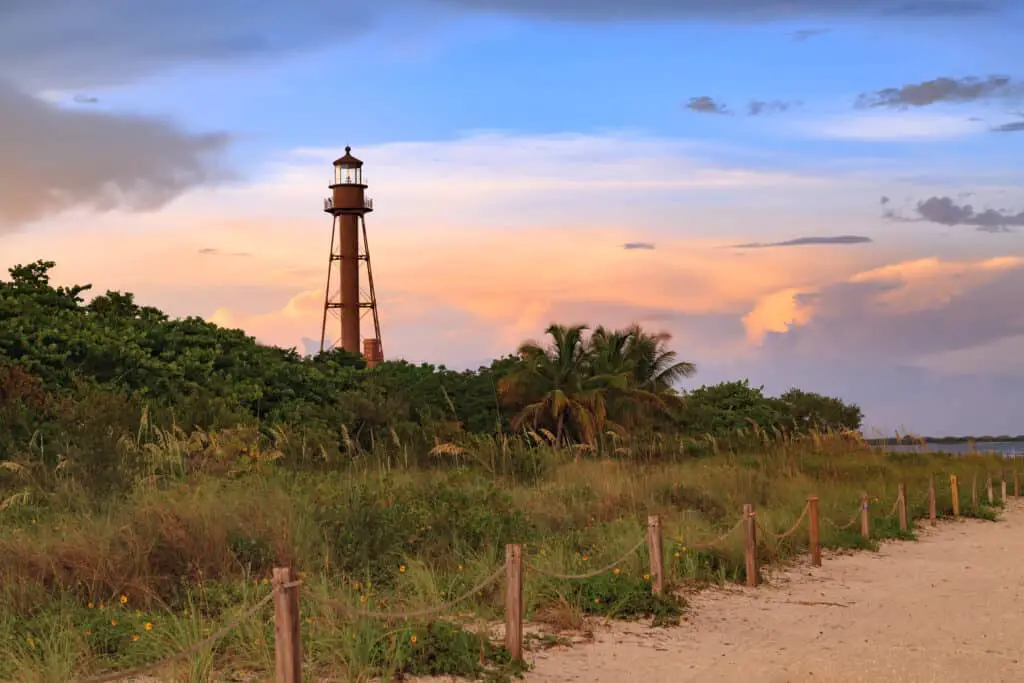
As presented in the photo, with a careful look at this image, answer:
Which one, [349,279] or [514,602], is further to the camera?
[349,279]

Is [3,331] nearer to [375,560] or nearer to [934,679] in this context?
[375,560]

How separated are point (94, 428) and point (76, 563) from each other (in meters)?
4.51

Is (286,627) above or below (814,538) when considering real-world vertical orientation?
above

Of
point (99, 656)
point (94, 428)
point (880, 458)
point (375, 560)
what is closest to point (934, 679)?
point (375, 560)

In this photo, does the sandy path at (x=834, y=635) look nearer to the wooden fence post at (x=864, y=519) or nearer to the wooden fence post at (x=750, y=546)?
the wooden fence post at (x=750, y=546)

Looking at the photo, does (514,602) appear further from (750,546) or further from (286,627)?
(750,546)

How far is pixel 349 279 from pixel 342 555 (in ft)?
149

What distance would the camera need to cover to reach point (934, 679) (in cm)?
909

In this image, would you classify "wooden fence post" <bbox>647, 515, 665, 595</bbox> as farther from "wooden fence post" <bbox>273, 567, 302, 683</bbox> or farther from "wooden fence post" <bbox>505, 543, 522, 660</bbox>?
"wooden fence post" <bbox>273, 567, 302, 683</bbox>

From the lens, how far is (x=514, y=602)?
8977 mm

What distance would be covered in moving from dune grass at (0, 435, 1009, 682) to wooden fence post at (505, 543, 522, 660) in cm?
15

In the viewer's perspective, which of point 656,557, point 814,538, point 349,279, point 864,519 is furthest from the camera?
point 349,279

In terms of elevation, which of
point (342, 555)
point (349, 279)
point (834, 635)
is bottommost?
point (834, 635)

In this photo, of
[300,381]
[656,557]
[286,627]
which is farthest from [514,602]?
[300,381]
